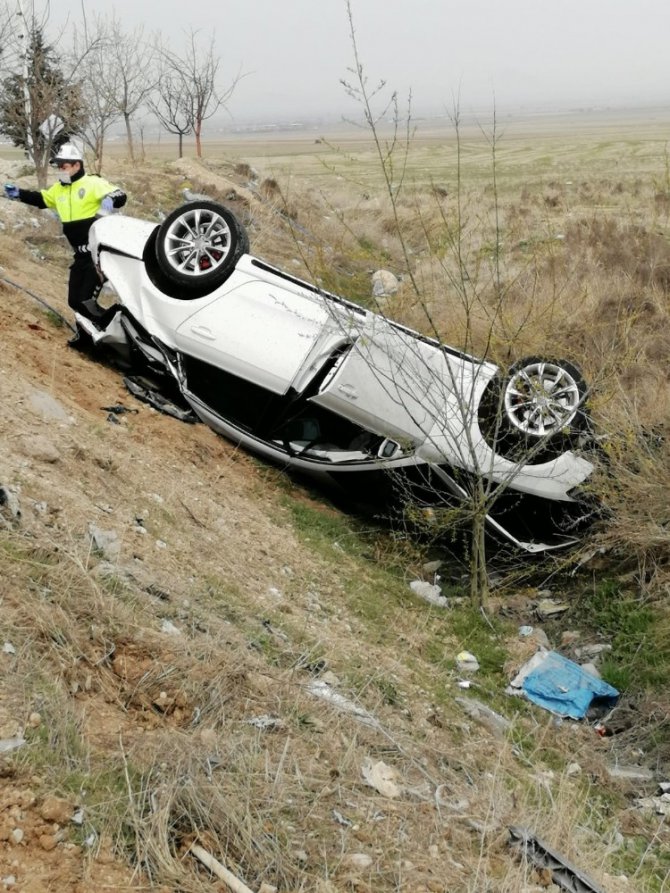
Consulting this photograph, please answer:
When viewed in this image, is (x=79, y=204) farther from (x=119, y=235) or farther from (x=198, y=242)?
(x=198, y=242)

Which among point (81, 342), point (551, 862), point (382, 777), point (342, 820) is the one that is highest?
point (81, 342)

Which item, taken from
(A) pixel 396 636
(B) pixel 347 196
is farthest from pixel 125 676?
(B) pixel 347 196

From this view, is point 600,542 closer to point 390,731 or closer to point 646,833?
point 646,833

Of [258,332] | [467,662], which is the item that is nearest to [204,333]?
[258,332]

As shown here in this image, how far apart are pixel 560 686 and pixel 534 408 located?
2.04m

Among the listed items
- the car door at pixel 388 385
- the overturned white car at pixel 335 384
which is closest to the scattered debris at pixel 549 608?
the overturned white car at pixel 335 384

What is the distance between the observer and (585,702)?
18.6ft

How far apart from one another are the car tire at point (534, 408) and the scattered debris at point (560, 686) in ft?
4.77

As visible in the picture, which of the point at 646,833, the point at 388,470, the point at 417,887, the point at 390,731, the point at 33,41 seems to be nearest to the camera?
the point at 417,887

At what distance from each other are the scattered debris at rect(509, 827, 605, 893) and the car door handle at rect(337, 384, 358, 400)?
3.74m

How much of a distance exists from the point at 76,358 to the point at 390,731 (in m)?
5.12

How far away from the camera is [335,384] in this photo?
6.69 meters

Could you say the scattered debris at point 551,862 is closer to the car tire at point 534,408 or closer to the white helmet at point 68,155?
the car tire at point 534,408

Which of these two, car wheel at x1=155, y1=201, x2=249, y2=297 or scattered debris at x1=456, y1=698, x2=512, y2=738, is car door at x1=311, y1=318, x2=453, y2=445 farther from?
scattered debris at x1=456, y1=698, x2=512, y2=738
